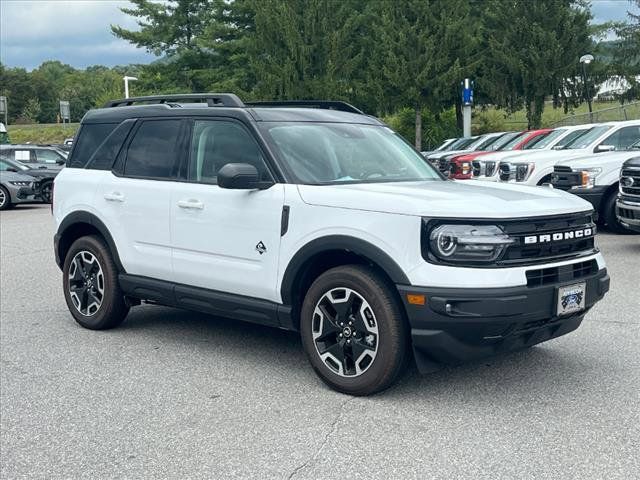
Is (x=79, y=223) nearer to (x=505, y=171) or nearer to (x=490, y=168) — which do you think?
(x=505, y=171)

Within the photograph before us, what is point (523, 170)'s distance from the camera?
1324cm

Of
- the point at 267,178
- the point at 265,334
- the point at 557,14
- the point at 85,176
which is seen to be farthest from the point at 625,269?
the point at 557,14

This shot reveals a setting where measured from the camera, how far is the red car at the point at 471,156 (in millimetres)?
15922

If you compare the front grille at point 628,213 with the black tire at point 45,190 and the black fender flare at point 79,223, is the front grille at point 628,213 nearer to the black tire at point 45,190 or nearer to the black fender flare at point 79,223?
the black fender flare at point 79,223

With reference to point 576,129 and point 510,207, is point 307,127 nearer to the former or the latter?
point 510,207

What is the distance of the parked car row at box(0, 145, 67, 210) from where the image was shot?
2102 centimetres

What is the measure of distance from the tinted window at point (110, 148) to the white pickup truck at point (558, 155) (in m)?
8.19

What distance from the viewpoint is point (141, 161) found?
6293 mm

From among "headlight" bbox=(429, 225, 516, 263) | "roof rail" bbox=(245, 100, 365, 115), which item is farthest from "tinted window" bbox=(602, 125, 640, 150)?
"headlight" bbox=(429, 225, 516, 263)

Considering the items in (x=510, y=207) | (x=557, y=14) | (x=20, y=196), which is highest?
(x=557, y=14)

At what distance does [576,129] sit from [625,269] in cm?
638

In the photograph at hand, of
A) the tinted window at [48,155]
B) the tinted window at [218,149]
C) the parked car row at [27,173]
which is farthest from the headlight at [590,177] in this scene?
the tinted window at [48,155]

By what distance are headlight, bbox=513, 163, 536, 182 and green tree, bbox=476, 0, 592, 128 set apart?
82.3 ft

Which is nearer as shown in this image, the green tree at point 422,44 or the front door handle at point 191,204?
the front door handle at point 191,204
